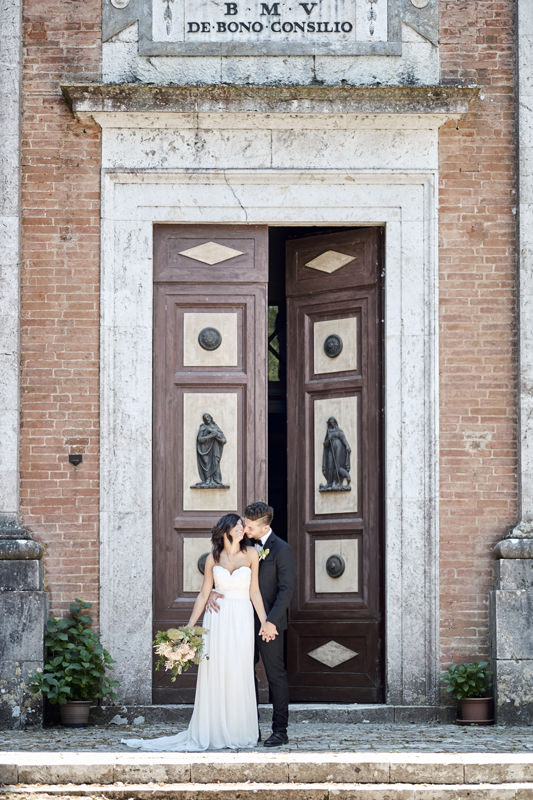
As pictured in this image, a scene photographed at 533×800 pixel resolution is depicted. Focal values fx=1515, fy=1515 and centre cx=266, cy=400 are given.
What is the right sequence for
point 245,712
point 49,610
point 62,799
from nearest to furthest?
point 62,799
point 245,712
point 49,610

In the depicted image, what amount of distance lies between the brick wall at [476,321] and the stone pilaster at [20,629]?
3116 mm

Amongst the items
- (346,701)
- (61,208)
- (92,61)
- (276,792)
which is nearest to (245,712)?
(276,792)

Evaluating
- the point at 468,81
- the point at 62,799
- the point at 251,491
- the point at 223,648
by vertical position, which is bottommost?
the point at 62,799

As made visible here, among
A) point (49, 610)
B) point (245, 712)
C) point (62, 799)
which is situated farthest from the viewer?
point (49, 610)

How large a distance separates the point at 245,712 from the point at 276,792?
1349 millimetres

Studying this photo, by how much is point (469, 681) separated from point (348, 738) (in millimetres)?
1393

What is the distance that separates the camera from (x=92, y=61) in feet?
39.3

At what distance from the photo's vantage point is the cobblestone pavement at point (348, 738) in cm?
988

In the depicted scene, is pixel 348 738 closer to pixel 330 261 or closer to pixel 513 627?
pixel 513 627

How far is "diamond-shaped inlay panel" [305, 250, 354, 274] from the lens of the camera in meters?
12.5

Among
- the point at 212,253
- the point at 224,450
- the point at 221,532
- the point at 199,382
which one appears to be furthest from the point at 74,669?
the point at 212,253

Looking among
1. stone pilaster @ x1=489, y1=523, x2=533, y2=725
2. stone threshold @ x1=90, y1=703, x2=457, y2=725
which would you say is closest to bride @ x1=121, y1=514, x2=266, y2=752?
stone threshold @ x1=90, y1=703, x2=457, y2=725

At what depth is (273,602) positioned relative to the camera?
1039 centimetres

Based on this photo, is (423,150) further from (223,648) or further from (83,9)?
(223,648)
